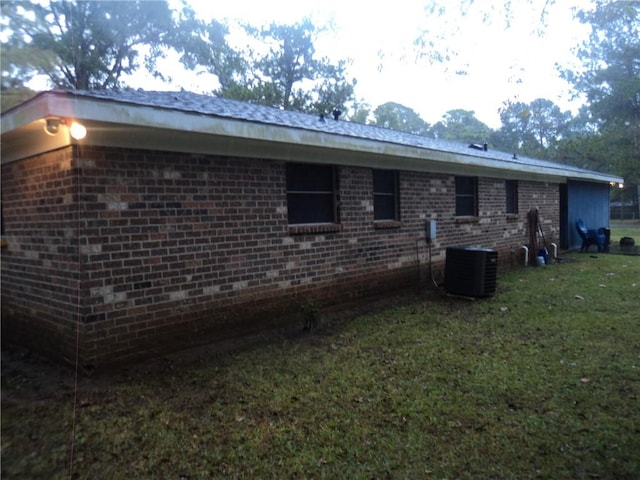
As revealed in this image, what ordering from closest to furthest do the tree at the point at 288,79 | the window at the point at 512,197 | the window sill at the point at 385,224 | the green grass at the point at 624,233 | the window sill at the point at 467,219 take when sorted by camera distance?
the window sill at the point at 385,224 → the window sill at the point at 467,219 → the window at the point at 512,197 → the green grass at the point at 624,233 → the tree at the point at 288,79

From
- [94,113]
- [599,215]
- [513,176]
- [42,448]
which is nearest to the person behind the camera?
[42,448]

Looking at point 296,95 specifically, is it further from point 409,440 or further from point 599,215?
A: point 409,440

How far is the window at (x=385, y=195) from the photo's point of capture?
7.75m

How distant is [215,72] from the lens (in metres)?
22.0

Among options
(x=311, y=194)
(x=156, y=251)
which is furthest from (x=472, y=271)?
(x=156, y=251)

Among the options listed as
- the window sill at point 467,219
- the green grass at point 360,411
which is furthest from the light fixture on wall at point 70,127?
the window sill at point 467,219

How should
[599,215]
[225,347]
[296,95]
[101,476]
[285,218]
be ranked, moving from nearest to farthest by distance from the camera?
[101,476] < [225,347] < [285,218] < [599,215] < [296,95]

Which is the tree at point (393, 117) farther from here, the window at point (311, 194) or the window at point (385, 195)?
the window at point (311, 194)

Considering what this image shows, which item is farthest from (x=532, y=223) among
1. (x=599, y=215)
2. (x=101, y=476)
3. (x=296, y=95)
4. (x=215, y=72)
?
(x=296, y=95)

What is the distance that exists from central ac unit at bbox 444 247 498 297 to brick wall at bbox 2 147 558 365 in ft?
6.65

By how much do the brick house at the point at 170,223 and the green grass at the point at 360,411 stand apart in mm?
610

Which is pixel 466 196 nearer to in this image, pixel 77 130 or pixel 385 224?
pixel 385 224

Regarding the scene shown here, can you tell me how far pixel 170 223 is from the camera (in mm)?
4938

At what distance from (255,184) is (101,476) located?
3774 mm
